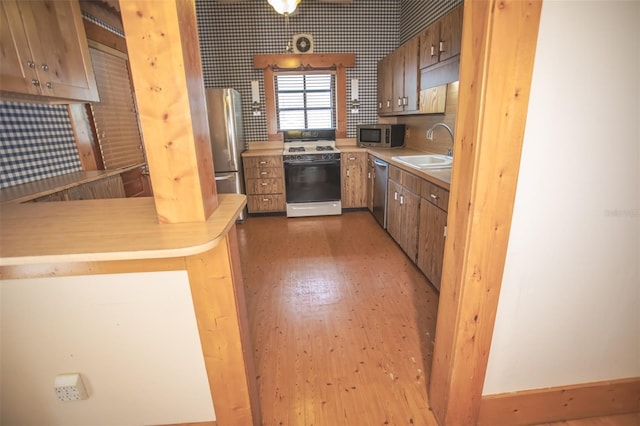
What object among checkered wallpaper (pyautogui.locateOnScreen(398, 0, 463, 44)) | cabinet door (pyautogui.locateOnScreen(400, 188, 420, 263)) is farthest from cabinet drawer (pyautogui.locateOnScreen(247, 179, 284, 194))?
checkered wallpaper (pyautogui.locateOnScreen(398, 0, 463, 44))

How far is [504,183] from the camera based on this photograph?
1.00m

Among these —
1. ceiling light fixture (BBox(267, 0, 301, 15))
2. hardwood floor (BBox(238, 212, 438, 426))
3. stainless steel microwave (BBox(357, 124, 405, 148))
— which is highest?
ceiling light fixture (BBox(267, 0, 301, 15))

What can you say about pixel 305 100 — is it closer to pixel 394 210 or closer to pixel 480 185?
pixel 394 210

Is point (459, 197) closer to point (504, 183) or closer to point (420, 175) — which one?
point (504, 183)

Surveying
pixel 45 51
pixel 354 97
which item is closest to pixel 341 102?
pixel 354 97

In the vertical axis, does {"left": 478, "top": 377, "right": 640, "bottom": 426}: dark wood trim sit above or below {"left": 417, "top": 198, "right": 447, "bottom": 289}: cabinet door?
below

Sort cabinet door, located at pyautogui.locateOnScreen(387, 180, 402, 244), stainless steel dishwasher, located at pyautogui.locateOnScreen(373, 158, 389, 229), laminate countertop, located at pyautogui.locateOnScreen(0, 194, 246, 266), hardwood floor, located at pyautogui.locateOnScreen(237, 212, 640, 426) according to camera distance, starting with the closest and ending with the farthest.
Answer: laminate countertop, located at pyautogui.locateOnScreen(0, 194, 246, 266) < hardwood floor, located at pyautogui.locateOnScreen(237, 212, 640, 426) < cabinet door, located at pyautogui.locateOnScreen(387, 180, 402, 244) < stainless steel dishwasher, located at pyautogui.locateOnScreen(373, 158, 389, 229)

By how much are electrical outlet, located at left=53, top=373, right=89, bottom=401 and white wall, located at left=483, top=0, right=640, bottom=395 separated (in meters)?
1.61

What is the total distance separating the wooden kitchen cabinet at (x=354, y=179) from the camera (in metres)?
4.12

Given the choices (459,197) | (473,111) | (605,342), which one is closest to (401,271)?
(605,342)

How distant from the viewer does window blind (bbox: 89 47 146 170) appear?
2.90m

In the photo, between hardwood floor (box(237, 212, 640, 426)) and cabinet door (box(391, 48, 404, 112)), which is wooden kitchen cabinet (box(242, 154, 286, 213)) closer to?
hardwood floor (box(237, 212, 640, 426))

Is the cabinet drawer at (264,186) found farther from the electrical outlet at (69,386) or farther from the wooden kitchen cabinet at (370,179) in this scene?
the electrical outlet at (69,386)

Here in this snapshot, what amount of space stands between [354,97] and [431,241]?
9.64 ft
